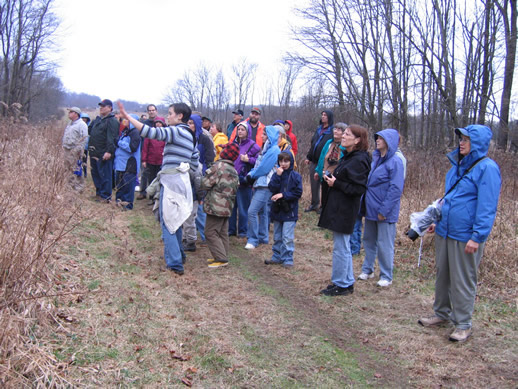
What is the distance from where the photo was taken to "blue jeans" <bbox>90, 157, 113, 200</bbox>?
915 centimetres

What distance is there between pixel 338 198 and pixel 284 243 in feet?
5.20

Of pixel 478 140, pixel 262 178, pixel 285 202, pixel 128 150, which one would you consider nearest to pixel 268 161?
pixel 262 178

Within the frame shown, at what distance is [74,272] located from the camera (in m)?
4.69

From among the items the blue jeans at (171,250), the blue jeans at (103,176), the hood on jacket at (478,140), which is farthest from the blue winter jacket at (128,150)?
the hood on jacket at (478,140)

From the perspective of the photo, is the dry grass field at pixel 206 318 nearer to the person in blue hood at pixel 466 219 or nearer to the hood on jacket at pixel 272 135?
the person in blue hood at pixel 466 219

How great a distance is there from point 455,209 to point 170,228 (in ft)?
11.0

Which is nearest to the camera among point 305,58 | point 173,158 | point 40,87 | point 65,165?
point 173,158

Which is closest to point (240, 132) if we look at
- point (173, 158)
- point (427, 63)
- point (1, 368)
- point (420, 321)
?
point (173, 158)

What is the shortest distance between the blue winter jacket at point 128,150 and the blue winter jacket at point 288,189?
3.70 m

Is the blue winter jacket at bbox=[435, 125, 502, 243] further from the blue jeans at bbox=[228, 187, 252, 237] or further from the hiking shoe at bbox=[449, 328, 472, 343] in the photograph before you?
the blue jeans at bbox=[228, 187, 252, 237]

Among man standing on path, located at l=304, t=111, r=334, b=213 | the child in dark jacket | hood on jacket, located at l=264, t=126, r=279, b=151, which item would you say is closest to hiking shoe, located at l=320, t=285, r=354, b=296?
the child in dark jacket

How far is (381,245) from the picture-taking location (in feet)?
18.3

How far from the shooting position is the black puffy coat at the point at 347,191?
4.88 metres

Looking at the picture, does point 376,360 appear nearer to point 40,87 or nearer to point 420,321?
point 420,321
